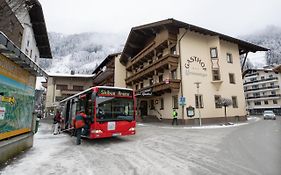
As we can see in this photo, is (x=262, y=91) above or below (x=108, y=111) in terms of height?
above

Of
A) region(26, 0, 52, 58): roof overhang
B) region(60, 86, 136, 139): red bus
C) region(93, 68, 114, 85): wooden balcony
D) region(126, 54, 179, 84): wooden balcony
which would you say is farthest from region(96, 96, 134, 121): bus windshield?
region(93, 68, 114, 85): wooden balcony

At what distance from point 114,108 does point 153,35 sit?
20542 mm

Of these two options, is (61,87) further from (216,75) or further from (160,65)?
(216,75)

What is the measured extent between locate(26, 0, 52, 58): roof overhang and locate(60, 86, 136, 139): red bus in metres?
11.0

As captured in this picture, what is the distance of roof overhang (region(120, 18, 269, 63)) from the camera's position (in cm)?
2265

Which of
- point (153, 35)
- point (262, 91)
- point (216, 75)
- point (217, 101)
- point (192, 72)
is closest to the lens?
point (192, 72)

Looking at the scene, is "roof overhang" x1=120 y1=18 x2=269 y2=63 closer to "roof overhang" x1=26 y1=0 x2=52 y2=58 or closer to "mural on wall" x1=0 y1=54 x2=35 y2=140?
"roof overhang" x1=26 y1=0 x2=52 y2=58

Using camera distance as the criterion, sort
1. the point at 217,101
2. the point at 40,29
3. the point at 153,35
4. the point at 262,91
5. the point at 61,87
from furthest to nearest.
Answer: the point at 262,91
the point at 61,87
the point at 153,35
the point at 217,101
the point at 40,29

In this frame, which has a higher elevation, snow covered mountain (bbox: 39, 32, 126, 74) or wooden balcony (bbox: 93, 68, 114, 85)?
snow covered mountain (bbox: 39, 32, 126, 74)

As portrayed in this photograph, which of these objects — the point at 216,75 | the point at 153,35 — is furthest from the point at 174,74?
the point at 153,35

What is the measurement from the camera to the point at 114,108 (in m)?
9.88

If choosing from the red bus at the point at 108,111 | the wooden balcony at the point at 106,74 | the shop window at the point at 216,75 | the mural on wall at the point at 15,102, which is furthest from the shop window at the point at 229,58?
the mural on wall at the point at 15,102

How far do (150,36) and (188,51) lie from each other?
8.07m

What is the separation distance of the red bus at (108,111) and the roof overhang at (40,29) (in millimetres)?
10968
